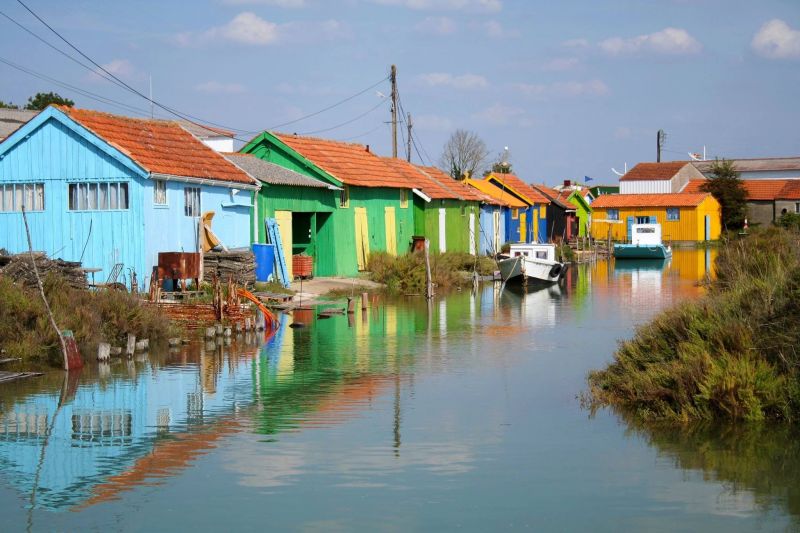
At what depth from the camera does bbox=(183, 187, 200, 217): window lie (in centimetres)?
2719

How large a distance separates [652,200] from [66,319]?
63.7 meters

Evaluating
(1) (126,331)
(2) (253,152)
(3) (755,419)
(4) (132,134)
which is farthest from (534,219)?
(3) (755,419)

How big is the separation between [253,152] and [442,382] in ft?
71.5

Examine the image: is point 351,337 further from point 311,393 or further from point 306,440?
point 306,440

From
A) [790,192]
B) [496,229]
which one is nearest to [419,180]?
[496,229]

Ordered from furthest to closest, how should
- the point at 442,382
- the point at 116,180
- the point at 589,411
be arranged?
the point at 116,180, the point at 442,382, the point at 589,411

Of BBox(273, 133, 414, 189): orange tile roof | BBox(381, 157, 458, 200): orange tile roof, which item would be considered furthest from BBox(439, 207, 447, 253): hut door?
BBox(273, 133, 414, 189): orange tile roof

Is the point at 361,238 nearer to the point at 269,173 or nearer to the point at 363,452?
the point at 269,173

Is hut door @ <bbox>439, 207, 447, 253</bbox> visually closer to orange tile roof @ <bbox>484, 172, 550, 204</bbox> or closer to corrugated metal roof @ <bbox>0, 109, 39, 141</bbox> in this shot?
orange tile roof @ <bbox>484, 172, 550, 204</bbox>

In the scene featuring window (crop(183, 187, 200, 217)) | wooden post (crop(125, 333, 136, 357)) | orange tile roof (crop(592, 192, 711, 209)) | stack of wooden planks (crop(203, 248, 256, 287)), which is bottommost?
wooden post (crop(125, 333, 136, 357))

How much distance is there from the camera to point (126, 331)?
19859 millimetres

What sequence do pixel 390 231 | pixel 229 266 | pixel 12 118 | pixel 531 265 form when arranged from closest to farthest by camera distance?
pixel 229 266, pixel 531 265, pixel 390 231, pixel 12 118

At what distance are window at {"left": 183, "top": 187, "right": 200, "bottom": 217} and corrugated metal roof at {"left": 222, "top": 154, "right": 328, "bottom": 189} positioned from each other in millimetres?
3918

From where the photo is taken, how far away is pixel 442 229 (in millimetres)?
47406
